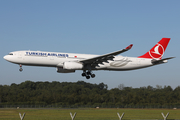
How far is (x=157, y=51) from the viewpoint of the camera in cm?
5328

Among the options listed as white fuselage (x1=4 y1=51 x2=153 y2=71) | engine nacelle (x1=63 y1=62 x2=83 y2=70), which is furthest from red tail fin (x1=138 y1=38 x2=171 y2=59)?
engine nacelle (x1=63 y1=62 x2=83 y2=70)

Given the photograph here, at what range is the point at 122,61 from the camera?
48250 millimetres

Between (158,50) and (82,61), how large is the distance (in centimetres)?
1784

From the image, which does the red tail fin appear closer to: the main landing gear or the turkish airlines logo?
the turkish airlines logo

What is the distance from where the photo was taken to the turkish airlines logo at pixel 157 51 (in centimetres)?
5275

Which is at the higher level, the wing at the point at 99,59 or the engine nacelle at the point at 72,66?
the wing at the point at 99,59

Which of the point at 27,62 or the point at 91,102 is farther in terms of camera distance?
the point at 91,102

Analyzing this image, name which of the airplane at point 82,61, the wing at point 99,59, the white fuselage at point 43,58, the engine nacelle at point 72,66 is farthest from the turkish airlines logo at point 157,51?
the engine nacelle at point 72,66

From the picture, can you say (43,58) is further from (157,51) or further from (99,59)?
(157,51)

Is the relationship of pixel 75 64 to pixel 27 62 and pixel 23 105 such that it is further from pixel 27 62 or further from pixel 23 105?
pixel 23 105

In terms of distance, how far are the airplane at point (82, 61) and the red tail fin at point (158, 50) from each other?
50.7 inches

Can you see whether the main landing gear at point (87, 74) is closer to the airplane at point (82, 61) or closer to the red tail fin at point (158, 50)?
the airplane at point (82, 61)

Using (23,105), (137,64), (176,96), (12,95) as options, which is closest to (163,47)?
(137,64)

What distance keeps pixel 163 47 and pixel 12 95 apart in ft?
222
